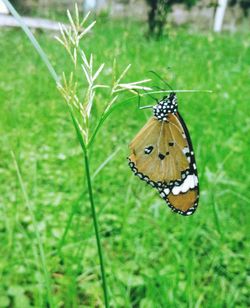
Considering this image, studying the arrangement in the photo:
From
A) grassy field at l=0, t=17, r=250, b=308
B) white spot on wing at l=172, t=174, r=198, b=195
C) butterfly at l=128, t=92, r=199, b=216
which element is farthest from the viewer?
grassy field at l=0, t=17, r=250, b=308

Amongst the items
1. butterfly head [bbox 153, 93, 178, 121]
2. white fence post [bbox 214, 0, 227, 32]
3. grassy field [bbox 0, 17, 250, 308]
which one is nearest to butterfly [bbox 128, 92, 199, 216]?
butterfly head [bbox 153, 93, 178, 121]

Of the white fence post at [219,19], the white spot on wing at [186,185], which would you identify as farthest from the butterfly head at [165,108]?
the white fence post at [219,19]

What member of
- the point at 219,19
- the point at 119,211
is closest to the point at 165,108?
the point at 119,211

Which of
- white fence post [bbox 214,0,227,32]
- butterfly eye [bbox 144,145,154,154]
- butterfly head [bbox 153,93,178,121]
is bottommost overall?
butterfly eye [bbox 144,145,154,154]

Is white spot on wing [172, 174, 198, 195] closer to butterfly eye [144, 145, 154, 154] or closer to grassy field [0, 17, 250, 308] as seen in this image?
grassy field [0, 17, 250, 308]

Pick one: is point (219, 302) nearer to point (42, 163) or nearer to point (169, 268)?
point (169, 268)

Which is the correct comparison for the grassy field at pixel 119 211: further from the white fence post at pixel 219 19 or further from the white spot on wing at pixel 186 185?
the white fence post at pixel 219 19
